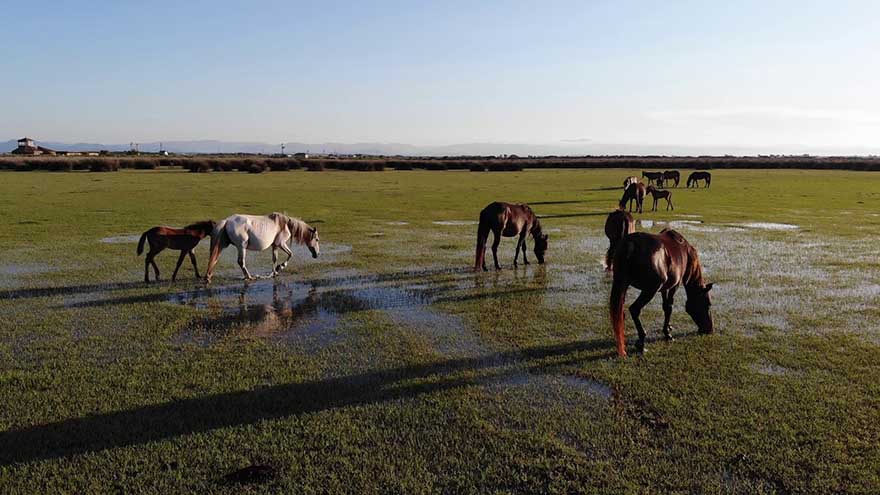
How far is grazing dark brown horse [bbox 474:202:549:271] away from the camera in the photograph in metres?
12.5

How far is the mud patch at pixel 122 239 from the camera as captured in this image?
15.8 m

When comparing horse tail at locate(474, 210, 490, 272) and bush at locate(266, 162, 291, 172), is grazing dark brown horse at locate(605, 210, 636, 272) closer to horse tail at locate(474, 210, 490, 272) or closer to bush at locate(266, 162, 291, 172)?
horse tail at locate(474, 210, 490, 272)

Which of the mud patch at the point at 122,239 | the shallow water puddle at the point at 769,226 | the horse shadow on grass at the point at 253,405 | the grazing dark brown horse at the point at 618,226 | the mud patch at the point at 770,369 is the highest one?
the grazing dark brown horse at the point at 618,226

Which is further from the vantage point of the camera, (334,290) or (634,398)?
(334,290)

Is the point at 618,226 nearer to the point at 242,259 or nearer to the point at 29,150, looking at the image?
the point at 242,259

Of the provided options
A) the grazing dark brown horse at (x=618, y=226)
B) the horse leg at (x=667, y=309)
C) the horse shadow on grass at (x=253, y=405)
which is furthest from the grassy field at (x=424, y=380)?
the grazing dark brown horse at (x=618, y=226)

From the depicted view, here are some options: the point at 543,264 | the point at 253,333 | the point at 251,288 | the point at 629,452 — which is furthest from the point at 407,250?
the point at 629,452

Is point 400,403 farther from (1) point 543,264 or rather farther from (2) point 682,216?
(2) point 682,216

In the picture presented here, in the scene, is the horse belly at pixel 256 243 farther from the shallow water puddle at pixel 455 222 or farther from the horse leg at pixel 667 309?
the shallow water puddle at pixel 455 222

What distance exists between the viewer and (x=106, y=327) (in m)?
8.40

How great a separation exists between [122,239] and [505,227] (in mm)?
10597

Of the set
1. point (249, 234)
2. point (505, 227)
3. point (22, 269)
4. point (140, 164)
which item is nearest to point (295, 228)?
point (249, 234)

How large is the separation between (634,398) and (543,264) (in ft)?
24.6

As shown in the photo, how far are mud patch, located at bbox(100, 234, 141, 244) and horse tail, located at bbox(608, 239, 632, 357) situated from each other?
13.4m
